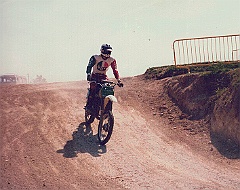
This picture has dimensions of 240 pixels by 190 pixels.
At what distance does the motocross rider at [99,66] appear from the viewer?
8.34 metres

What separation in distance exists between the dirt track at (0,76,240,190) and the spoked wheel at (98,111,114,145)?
21 cm

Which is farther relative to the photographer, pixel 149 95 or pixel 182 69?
pixel 182 69

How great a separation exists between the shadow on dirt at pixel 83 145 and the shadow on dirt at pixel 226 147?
A: 3.13m

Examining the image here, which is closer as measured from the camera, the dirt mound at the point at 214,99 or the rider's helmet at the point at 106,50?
the rider's helmet at the point at 106,50

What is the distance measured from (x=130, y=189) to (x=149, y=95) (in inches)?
261

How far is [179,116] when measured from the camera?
10195 mm

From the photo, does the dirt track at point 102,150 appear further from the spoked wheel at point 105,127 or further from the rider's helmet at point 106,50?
the rider's helmet at point 106,50

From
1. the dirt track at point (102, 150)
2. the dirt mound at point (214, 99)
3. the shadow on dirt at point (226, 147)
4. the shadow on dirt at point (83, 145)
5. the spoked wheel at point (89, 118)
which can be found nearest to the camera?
the dirt track at point (102, 150)

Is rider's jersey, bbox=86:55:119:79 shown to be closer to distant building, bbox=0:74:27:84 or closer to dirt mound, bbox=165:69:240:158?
dirt mound, bbox=165:69:240:158

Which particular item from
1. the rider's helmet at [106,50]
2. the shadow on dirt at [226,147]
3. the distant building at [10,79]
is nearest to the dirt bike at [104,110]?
the rider's helmet at [106,50]

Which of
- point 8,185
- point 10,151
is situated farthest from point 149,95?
point 8,185

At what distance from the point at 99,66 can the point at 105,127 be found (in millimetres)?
1810

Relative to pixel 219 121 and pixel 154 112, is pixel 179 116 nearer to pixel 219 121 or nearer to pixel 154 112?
pixel 154 112

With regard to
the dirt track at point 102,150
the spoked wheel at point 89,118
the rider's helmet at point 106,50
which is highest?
the rider's helmet at point 106,50
